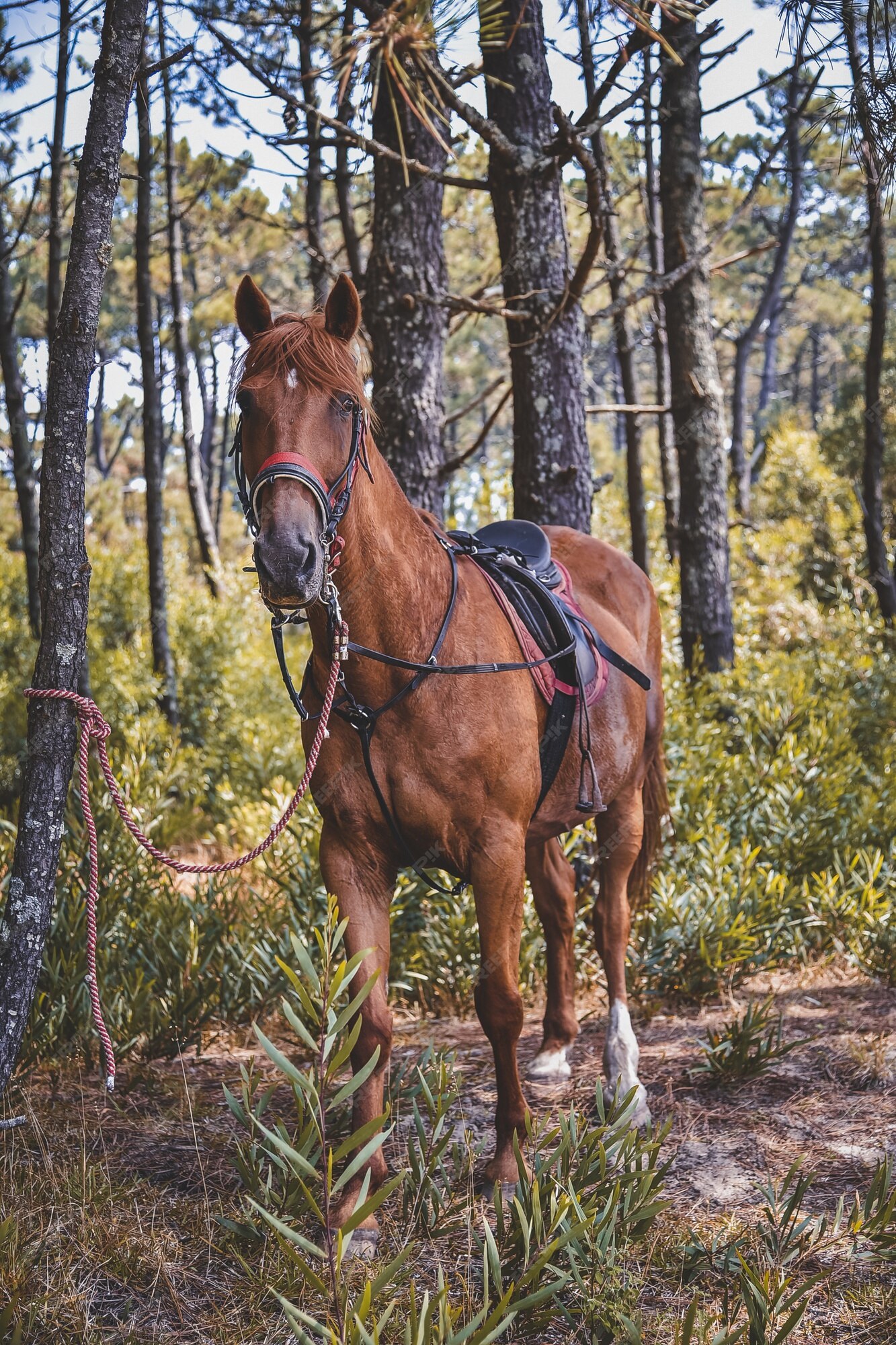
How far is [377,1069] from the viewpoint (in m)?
2.75

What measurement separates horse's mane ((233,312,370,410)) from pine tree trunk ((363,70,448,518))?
9.63ft

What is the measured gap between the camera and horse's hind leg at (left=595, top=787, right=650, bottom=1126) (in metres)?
3.52

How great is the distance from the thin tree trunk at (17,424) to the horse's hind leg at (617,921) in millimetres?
5543

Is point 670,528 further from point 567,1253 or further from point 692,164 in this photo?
point 567,1253

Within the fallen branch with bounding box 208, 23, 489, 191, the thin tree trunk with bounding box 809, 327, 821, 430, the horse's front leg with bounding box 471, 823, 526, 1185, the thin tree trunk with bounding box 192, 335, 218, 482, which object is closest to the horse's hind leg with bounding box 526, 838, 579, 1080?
the horse's front leg with bounding box 471, 823, 526, 1185

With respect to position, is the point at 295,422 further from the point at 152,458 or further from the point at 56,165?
the point at 152,458

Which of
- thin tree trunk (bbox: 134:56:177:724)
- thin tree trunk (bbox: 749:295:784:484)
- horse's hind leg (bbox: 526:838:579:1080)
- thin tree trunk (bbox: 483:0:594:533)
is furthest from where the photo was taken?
thin tree trunk (bbox: 749:295:784:484)

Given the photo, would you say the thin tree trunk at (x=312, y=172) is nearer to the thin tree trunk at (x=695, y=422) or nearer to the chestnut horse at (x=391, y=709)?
the thin tree trunk at (x=695, y=422)

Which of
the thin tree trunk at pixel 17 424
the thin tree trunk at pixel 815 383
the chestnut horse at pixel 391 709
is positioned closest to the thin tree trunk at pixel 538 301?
the chestnut horse at pixel 391 709

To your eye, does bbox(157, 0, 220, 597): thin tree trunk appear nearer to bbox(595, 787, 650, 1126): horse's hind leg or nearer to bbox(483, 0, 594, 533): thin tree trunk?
bbox(483, 0, 594, 533): thin tree trunk

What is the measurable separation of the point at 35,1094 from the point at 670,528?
9850 millimetres

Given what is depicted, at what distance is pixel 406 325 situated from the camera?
549 cm

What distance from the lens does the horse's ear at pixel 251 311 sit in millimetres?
2551

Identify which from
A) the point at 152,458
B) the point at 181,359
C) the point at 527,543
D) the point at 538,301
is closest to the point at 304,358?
the point at 527,543
